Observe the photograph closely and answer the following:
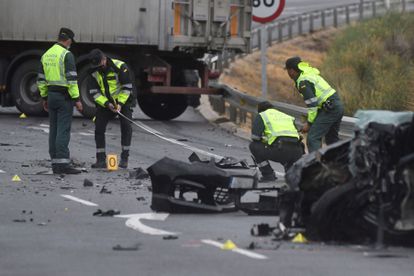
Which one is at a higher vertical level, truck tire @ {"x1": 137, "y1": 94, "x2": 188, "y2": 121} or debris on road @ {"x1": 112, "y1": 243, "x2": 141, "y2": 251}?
debris on road @ {"x1": 112, "y1": 243, "x2": 141, "y2": 251}

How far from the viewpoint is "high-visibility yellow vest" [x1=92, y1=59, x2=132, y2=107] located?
16938 millimetres

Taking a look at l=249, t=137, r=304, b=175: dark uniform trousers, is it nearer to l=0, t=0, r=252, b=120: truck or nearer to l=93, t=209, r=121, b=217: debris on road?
l=93, t=209, r=121, b=217: debris on road

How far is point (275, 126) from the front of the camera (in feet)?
50.3

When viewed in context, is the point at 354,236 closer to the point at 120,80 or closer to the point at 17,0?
the point at 120,80

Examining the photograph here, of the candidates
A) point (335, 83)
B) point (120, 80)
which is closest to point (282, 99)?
point (335, 83)

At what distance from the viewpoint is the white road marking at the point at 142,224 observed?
10.9 metres

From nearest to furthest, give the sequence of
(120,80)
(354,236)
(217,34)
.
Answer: (354,236), (120,80), (217,34)

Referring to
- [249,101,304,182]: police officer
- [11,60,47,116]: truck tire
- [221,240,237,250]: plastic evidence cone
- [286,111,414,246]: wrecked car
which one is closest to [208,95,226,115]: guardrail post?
[11,60,47,116]: truck tire

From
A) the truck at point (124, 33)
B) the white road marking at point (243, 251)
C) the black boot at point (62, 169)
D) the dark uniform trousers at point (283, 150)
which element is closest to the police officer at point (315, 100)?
the dark uniform trousers at point (283, 150)

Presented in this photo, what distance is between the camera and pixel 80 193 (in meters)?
14.1

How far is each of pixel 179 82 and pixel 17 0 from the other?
3.51 meters

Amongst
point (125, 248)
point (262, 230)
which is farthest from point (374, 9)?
point (125, 248)

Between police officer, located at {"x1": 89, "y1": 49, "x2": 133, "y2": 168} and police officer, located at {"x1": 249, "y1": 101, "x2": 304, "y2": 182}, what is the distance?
2.24 meters

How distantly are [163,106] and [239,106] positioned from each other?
7.16 ft
